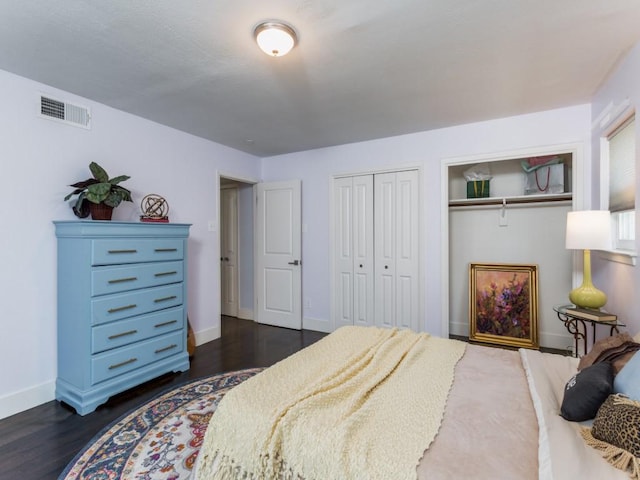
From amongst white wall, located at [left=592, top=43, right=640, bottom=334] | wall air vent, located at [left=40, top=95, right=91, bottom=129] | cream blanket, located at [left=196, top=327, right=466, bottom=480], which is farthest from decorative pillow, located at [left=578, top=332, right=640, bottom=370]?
wall air vent, located at [left=40, top=95, right=91, bottom=129]

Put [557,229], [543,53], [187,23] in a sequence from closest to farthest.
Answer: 1. [187,23]
2. [543,53]
3. [557,229]

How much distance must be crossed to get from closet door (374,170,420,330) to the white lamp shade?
5.04ft

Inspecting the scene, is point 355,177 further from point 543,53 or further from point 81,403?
point 81,403

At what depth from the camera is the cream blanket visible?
1.04 metres

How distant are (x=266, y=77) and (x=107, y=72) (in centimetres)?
113

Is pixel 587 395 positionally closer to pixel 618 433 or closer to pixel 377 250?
pixel 618 433

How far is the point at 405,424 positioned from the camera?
117 cm

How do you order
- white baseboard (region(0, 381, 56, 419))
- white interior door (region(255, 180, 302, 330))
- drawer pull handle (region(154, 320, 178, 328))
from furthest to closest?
1. white interior door (region(255, 180, 302, 330))
2. drawer pull handle (region(154, 320, 178, 328))
3. white baseboard (region(0, 381, 56, 419))

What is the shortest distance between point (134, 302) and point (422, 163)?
3211 millimetres

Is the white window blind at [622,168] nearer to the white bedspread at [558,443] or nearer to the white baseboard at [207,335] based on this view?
the white bedspread at [558,443]

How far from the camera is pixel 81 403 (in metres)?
2.29

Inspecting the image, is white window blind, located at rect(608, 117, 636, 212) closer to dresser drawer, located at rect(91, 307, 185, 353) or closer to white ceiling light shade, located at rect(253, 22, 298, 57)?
white ceiling light shade, located at rect(253, 22, 298, 57)

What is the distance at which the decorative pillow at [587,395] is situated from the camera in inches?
45.8

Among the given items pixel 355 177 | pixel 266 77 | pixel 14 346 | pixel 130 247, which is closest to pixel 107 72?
pixel 266 77
